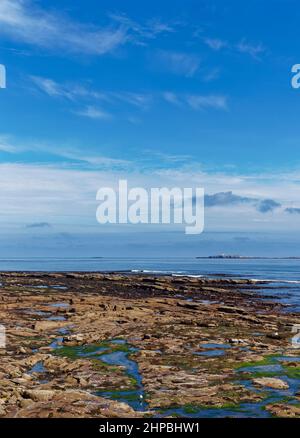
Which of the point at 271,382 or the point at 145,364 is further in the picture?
the point at 145,364

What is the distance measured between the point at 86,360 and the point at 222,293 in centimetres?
4845

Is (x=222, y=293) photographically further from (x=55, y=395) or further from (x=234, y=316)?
(x=55, y=395)

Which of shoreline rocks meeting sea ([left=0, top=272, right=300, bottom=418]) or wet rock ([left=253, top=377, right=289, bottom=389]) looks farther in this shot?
wet rock ([left=253, top=377, right=289, bottom=389])

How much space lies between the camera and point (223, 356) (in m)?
24.6

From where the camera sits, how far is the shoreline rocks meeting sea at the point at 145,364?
1596 centimetres

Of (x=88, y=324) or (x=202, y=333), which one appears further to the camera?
(x=88, y=324)

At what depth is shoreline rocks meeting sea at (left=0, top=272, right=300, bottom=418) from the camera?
16.0 meters

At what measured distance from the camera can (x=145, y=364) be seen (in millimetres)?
22500

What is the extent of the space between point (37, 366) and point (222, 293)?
50.6 m

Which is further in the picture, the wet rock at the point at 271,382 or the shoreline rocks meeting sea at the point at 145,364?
the wet rock at the point at 271,382
